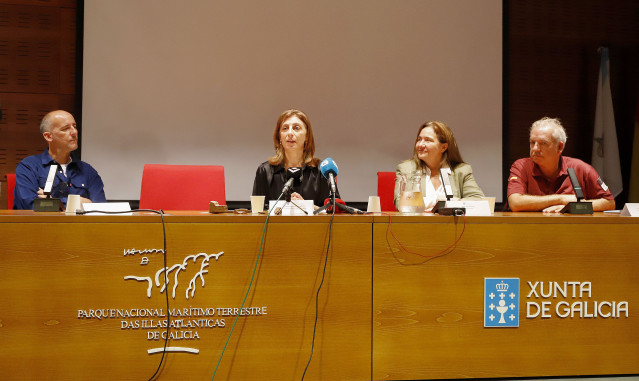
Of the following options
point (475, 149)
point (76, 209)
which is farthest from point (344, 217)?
point (475, 149)

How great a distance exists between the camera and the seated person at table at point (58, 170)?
9.48 feet

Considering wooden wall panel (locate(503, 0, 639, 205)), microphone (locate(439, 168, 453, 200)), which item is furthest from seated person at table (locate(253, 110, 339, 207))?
wooden wall panel (locate(503, 0, 639, 205))

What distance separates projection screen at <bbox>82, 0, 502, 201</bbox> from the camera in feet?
13.2

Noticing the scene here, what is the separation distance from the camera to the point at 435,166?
120 inches

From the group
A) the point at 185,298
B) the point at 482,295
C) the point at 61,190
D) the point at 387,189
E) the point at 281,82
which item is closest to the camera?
the point at 185,298

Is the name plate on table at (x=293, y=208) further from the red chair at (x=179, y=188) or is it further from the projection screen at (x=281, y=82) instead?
the projection screen at (x=281, y=82)

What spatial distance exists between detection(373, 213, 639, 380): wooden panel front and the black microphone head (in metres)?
1.15

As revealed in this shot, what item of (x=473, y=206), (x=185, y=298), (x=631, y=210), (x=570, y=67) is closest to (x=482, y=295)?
(x=473, y=206)

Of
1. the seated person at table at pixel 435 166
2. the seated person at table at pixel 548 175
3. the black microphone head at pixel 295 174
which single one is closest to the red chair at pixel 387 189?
the seated person at table at pixel 435 166

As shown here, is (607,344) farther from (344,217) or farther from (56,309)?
(56,309)

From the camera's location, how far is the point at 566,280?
1.97 metres

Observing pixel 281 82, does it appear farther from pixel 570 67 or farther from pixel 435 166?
pixel 570 67

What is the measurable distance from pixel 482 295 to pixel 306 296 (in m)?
0.66

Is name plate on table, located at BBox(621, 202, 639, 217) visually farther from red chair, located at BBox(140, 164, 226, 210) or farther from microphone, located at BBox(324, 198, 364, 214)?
red chair, located at BBox(140, 164, 226, 210)
